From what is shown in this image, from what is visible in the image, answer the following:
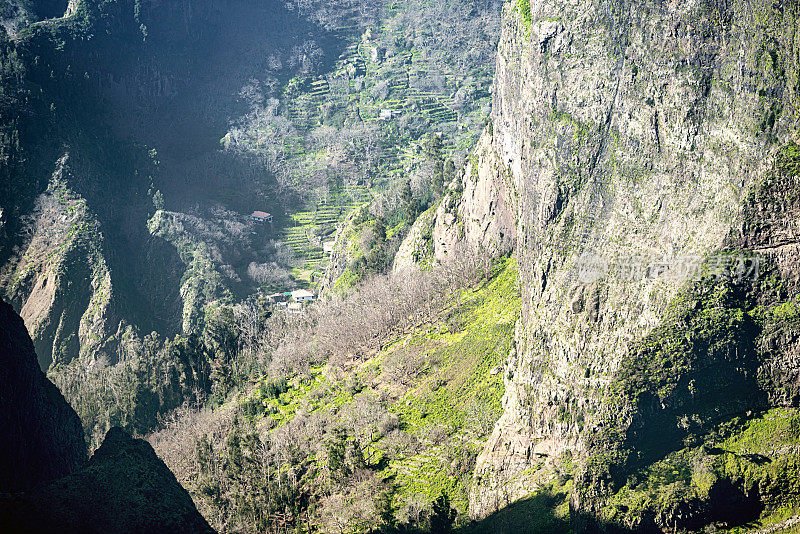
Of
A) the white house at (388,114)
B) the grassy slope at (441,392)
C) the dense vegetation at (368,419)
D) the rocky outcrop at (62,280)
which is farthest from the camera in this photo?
the white house at (388,114)

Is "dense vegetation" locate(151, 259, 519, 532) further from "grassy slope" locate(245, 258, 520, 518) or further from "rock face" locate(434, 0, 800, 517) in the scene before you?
"rock face" locate(434, 0, 800, 517)

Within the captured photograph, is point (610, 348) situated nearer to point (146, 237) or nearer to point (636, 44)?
point (636, 44)

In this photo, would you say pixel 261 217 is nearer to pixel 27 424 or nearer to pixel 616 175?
Answer: pixel 27 424

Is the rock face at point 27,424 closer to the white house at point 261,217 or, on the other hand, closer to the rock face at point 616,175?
the rock face at point 616,175

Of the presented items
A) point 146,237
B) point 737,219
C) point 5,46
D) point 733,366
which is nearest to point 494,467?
point 733,366

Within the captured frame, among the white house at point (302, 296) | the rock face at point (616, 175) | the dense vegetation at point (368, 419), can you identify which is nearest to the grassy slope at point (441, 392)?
the dense vegetation at point (368, 419)

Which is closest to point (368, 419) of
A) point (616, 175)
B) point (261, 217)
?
point (616, 175)

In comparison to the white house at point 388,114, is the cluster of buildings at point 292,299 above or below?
below

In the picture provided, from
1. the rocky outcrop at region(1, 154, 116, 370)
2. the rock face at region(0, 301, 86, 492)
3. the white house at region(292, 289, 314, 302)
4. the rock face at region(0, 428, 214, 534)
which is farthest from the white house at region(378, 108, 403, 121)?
the rock face at region(0, 428, 214, 534)
